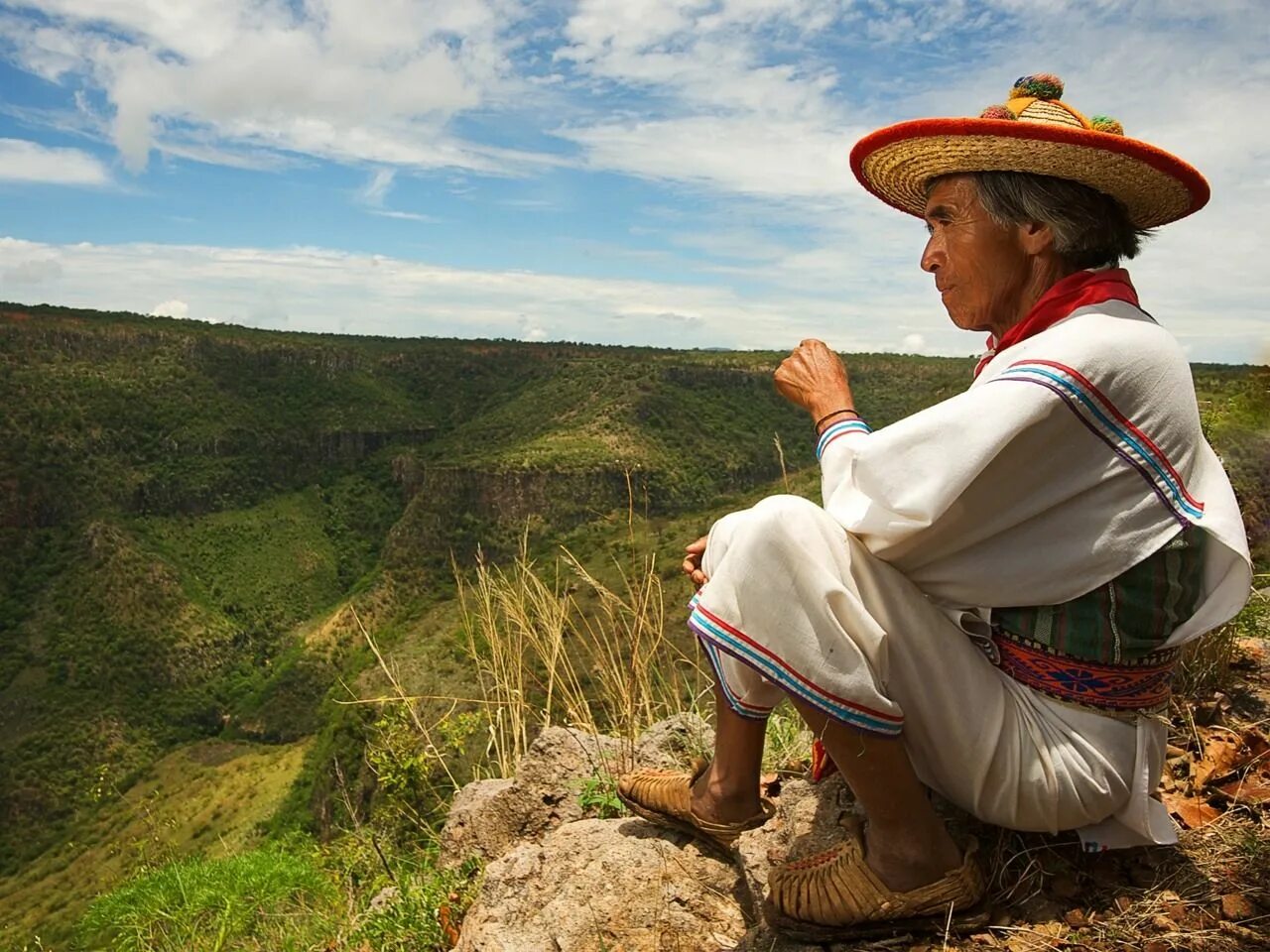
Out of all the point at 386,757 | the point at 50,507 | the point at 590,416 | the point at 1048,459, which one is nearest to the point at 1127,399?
the point at 1048,459

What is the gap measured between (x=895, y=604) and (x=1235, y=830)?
1005mm

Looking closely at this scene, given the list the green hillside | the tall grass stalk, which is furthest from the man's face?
the green hillside

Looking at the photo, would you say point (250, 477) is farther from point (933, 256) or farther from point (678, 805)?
point (933, 256)

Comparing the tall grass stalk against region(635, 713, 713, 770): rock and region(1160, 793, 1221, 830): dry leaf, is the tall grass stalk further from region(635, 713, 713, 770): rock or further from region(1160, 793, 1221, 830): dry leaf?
region(1160, 793, 1221, 830): dry leaf

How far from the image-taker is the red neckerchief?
5.42 feet

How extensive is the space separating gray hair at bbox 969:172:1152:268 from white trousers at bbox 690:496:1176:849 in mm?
723

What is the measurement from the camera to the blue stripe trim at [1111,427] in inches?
59.1

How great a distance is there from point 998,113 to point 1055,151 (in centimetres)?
15

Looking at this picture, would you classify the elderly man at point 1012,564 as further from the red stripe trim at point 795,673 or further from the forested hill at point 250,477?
the forested hill at point 250,477

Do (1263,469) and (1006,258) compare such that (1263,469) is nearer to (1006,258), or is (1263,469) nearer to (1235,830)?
(1235,830)

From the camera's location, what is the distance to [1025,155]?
67.3 inches

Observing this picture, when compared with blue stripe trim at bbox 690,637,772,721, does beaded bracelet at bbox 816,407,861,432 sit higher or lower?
higher

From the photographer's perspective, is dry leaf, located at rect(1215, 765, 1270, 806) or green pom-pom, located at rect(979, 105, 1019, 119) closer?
green pom-pom, located at rect(979, 105, 1019, 119)

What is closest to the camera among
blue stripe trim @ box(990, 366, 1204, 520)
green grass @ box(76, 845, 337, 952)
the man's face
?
blue stripe trim @ box(990, 366, 1204, 520)
